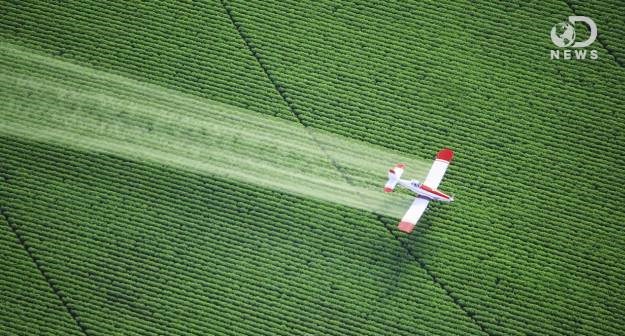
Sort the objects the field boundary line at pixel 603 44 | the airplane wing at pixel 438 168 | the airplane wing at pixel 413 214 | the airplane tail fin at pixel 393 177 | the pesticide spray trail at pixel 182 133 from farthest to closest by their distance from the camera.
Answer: the field boundary line at pixel 603 44 → the pesticide spray trail at pixel 182 133 → the airplane wing at pixel 438 168 → the airplane tail fin at pixel 393 177 → the airplane wing at pixel 413 214

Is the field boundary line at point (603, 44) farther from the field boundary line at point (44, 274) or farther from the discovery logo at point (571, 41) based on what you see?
the field boundary line at point (44, 274)

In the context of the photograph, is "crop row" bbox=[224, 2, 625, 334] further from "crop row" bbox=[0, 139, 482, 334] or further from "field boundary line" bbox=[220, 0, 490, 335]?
"crop row" bbox=[0, 139, 482, 334]

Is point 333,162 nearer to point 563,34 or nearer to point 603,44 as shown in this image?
point 563,34

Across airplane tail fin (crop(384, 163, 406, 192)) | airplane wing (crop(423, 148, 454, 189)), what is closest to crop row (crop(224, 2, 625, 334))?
airplane wing (crop(423, 148, 454, 189))

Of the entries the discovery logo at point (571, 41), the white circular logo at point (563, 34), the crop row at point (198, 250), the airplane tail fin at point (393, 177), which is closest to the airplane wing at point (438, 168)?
the airplane tail fin at point (393, 177)

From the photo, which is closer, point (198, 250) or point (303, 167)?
point (198, 250)

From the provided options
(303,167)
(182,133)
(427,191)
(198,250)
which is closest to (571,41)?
(427,191)
